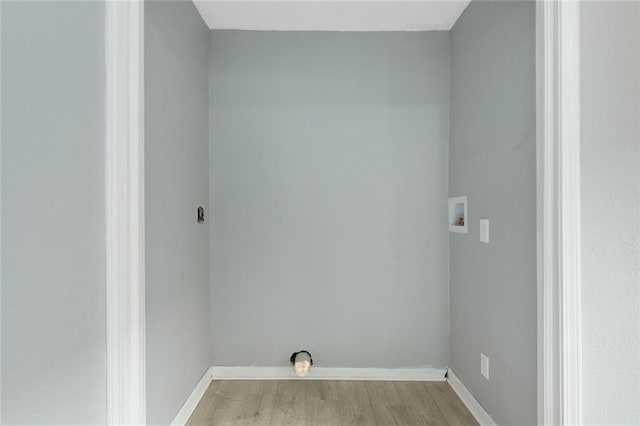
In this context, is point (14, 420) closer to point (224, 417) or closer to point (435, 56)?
point (224, 417)

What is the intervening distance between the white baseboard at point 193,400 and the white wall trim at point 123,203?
0.81 meters

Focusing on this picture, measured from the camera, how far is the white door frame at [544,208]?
4.06 ft

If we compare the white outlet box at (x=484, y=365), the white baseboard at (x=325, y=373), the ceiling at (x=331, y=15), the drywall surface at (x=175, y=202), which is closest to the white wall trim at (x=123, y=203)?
the drywall surface at (x=175, y=202)

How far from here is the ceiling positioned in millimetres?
2309

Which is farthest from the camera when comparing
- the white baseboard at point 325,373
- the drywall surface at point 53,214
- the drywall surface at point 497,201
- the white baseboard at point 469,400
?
the white baseboard at point 325,373

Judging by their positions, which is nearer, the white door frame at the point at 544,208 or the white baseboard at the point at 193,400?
the white door frame at the point at 544,208

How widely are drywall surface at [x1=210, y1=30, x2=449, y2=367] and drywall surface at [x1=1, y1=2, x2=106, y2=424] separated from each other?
140cm

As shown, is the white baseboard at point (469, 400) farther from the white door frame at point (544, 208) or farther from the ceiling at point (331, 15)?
the ceiling at point (331, 15)

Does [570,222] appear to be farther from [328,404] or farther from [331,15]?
[331,15]

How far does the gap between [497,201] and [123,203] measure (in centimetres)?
163

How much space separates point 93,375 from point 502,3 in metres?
2.27

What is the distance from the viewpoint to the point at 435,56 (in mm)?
2621

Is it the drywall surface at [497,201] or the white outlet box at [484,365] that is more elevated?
the drywall surface at [497,201]

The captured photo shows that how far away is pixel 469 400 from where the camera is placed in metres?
2.21
